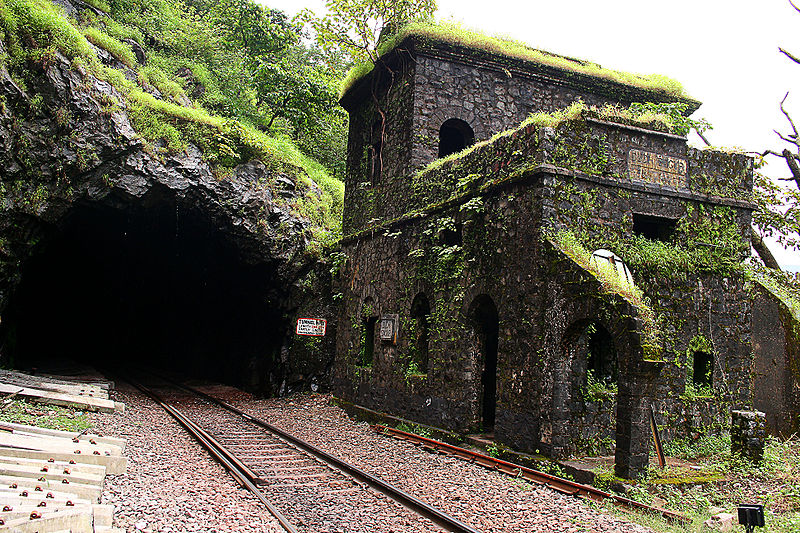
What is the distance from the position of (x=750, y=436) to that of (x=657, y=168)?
14.9 ft

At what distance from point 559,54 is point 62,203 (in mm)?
12685

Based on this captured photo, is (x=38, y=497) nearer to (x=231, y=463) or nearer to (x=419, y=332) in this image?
(x=231, y=463)

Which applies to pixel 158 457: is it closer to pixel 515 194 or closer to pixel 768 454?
pixel 515 194

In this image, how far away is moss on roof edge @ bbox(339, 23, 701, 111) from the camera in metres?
13.7

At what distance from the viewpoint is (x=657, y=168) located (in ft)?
32.8

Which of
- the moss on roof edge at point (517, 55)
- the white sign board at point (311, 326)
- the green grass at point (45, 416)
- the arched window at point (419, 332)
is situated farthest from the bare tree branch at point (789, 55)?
the green grass at point (45, 416)

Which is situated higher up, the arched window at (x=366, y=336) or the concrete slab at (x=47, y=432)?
the arched window at (x=366, y=336)

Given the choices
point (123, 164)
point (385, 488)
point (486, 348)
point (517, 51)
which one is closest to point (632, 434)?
point (385, 488)

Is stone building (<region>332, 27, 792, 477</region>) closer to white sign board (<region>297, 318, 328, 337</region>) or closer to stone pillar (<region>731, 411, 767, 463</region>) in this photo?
stone pillar (<region>731, 411, 767, 463</region>)

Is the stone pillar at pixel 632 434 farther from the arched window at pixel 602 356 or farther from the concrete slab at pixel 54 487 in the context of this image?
the concrete slab at pixel 54 487


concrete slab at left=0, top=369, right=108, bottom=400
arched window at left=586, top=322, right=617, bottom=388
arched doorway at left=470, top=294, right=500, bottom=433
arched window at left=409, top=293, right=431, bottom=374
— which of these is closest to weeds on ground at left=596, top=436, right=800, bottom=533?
arched window at left=586, top=322, right=617, bottom=388

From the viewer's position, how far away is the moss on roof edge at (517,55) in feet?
45.0

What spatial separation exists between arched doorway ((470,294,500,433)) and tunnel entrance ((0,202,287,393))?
25.3ft

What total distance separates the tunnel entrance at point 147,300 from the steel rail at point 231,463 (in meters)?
4.92
